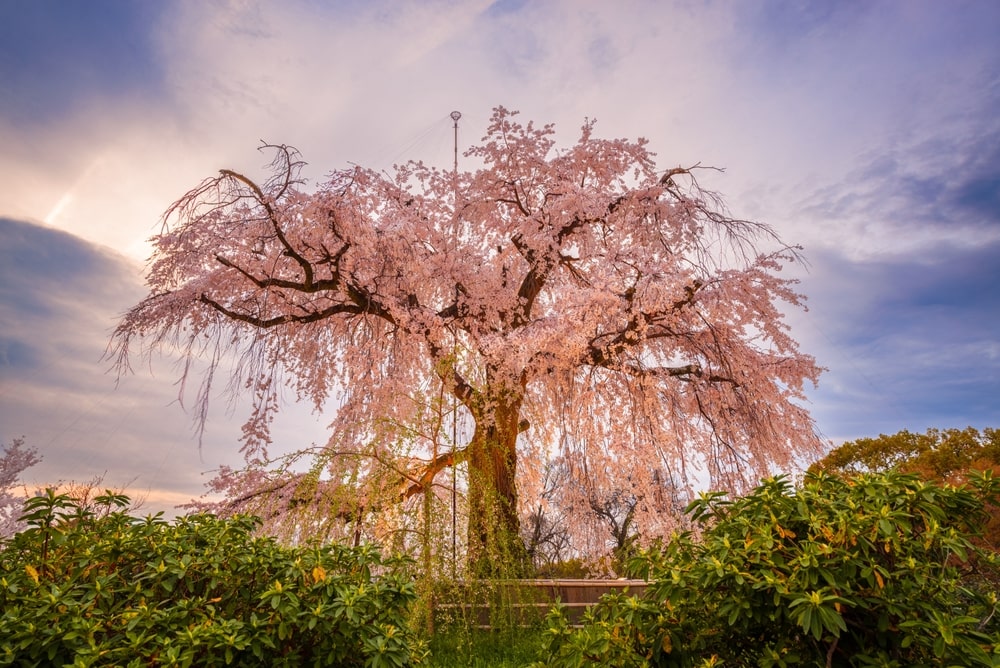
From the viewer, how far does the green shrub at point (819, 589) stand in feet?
6.95

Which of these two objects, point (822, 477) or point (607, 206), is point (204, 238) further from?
point (822, 477)

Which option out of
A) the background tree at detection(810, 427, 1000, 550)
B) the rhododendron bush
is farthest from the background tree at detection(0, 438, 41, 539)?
the background tree at detection(810, 427, 1000, 550)

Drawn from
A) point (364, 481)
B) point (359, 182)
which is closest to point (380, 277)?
Answer: point (359, 182)

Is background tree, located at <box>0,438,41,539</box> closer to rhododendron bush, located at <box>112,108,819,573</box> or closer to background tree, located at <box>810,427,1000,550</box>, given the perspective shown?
rhododendron bush, located at <box>112,108,819,573</box>

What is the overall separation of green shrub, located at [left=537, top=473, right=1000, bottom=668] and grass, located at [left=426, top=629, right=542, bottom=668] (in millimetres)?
2383

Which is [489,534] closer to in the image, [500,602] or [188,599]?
[500,602]

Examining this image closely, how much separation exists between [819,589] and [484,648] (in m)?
3.75

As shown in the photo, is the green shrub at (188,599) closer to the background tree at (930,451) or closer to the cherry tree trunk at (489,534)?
the cherry tree trunk at (489,534)

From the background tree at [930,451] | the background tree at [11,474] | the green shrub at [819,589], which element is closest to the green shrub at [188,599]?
the green shrub at [819,589]

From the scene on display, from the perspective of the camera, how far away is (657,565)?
8.50 ft

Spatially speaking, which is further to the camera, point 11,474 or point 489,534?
point 11,474

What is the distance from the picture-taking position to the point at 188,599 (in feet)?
8.54

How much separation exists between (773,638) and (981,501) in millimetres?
949

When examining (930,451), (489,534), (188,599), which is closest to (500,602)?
(489,534)
